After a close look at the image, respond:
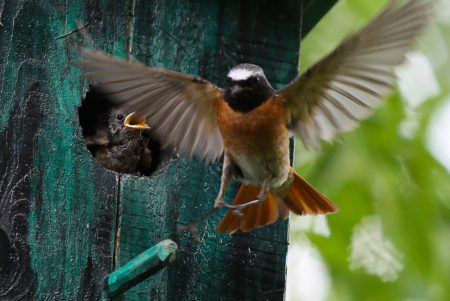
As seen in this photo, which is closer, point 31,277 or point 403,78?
point 31,277

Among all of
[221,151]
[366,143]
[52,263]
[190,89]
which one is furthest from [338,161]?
[52,263]

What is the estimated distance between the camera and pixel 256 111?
3.73 m

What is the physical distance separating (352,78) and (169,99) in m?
0.68

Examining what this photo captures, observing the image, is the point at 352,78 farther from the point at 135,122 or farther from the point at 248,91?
the point at 135,122

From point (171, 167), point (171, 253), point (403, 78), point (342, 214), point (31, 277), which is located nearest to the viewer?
point (171, 253)

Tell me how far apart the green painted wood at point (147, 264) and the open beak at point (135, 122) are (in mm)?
949

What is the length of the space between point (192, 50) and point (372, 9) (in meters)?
1.32

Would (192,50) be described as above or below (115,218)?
above

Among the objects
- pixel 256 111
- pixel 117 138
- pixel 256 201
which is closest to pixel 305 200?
pixel 256 201

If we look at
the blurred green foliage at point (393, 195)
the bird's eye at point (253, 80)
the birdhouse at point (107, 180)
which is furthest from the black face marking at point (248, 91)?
the blurred green foliage at point (393, 195)

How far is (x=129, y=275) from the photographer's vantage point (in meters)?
3.22

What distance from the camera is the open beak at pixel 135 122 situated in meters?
4.13

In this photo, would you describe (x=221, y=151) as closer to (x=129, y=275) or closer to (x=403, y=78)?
(x=129, y=275)

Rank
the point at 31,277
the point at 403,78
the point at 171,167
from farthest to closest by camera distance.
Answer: the point at 403,78, the point at 171,167, the point at 31,277
